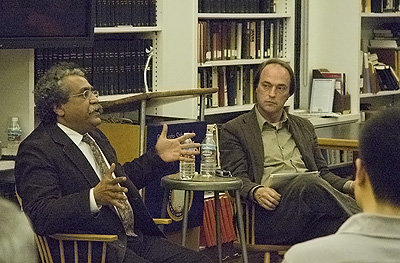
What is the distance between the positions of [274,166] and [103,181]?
4.09ft

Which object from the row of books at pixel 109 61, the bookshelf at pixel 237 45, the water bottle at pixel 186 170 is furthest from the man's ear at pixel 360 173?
the bookshelf at pixel 237 45

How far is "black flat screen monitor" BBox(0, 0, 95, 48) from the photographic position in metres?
3.87

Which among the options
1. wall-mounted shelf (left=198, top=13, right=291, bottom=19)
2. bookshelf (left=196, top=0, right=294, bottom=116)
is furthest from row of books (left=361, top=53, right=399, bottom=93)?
wall-mounted shelf (left=198, top=13, right=291, bottom=19)

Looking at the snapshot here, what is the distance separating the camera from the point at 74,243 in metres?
3.24

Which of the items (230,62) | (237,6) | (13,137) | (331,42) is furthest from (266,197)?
(331,42)

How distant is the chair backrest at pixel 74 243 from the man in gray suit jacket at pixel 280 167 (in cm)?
93

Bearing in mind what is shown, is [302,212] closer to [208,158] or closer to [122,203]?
[208,158]

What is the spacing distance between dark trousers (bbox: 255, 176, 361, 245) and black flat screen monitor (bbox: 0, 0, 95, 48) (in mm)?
1225

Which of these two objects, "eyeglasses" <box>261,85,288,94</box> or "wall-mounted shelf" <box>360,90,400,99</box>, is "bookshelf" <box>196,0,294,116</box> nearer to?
"eyeglasses" <box>261,85,288,94</box>

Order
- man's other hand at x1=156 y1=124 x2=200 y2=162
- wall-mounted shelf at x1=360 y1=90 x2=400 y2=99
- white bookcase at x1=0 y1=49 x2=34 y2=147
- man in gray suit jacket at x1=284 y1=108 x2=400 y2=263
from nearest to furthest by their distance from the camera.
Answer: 1. man in gray suit jacket at x1=284 y1=108 x2=400 y2=263
2. man's other hand at x1=156 y1=124 x2=200 y2=162
3. white bookcase at x1=0 y1=49 x2=34 y2=147
4. wall-mounted shelf at x1=360 y1=90 x2=400 y2=99

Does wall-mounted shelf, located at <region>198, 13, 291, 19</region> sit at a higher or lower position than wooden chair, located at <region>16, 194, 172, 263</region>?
higher

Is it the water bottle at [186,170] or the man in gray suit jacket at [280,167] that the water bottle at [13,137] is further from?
the man in gray suit jacket at [280,167]

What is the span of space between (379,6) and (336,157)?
1416 mm

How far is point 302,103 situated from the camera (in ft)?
20.7
